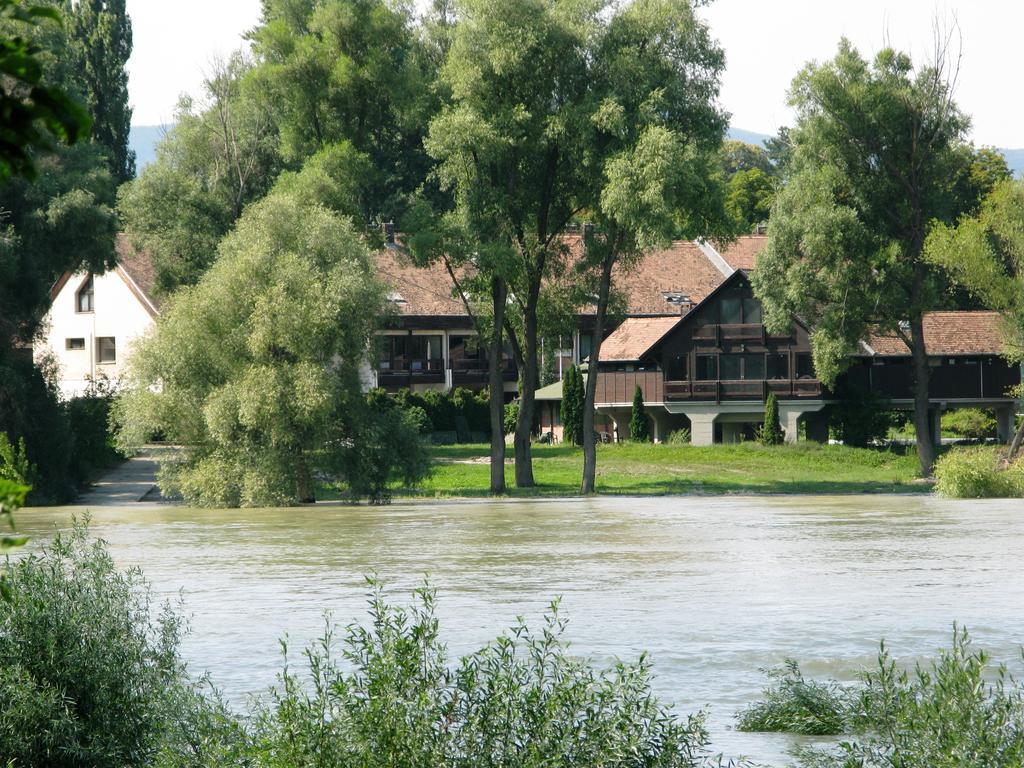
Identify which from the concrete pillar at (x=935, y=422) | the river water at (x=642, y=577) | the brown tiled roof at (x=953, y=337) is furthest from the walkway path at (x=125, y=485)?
the concrete pillar at (x=935, y=422)

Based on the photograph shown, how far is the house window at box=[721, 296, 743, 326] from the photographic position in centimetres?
6444

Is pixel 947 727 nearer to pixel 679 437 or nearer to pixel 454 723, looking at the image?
pixel 454 723

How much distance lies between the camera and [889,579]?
22359 millimetres

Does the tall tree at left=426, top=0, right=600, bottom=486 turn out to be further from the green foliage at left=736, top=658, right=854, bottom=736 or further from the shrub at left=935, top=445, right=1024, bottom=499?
the green foliage at left=736, top=658, right=854, bottom=736

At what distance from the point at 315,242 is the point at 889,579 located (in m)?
23.1

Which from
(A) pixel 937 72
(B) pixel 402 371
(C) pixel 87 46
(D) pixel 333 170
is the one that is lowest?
(B) pixel 402 371

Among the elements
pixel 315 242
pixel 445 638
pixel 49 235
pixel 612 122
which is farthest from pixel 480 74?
pixel 445 638

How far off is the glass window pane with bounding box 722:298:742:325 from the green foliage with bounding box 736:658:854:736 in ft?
176

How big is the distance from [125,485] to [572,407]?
21799 mm

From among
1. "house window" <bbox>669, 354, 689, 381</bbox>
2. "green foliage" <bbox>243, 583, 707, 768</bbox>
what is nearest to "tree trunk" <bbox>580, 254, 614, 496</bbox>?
"house window" <bbox>669, 354, 689, 381</bbox>

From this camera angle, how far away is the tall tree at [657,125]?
138ft

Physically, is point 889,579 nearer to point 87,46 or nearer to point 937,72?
point 937,72

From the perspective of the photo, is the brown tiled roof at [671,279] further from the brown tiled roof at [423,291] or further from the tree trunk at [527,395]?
the tree trunk at [527,395]

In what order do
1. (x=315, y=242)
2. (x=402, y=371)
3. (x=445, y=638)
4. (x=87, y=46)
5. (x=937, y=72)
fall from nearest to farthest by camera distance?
(x=445, y=638)
(x=315, y=242)
(x=937, y=72)
(x=402, y=371)
(x=87, y=46)
